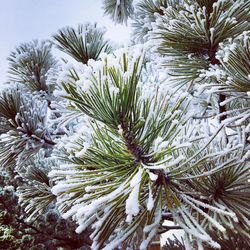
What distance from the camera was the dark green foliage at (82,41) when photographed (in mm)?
1441

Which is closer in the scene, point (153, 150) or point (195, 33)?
point (153, 150)

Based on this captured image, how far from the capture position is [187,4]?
1.30 meters

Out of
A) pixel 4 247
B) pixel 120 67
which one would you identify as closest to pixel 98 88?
pixel 120 67

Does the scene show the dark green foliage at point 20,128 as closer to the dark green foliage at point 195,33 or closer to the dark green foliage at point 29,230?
the dark green foliage at point 195,33

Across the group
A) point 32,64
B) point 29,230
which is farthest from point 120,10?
point 29,230

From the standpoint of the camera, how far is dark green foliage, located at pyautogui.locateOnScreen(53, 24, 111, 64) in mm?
1441

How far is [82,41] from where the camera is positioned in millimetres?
1442

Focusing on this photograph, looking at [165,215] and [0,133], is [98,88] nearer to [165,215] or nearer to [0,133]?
[165,215]

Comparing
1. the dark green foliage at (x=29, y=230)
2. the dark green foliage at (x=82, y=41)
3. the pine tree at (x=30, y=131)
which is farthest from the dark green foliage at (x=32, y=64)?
the dark green foliage at (x=29, y=230)

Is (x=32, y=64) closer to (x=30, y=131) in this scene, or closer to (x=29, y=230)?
(x=30, y=131)

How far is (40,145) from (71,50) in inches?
15.7

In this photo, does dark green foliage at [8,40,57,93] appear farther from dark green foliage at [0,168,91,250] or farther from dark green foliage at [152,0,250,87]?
dark green foliage at [0,168,91,250]

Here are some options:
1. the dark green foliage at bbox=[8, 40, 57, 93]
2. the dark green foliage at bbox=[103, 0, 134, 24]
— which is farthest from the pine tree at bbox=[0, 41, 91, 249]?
the dark green foliage at bbox=[103, 0, 134, 24]

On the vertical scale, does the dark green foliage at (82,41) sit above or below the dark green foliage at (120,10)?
below
